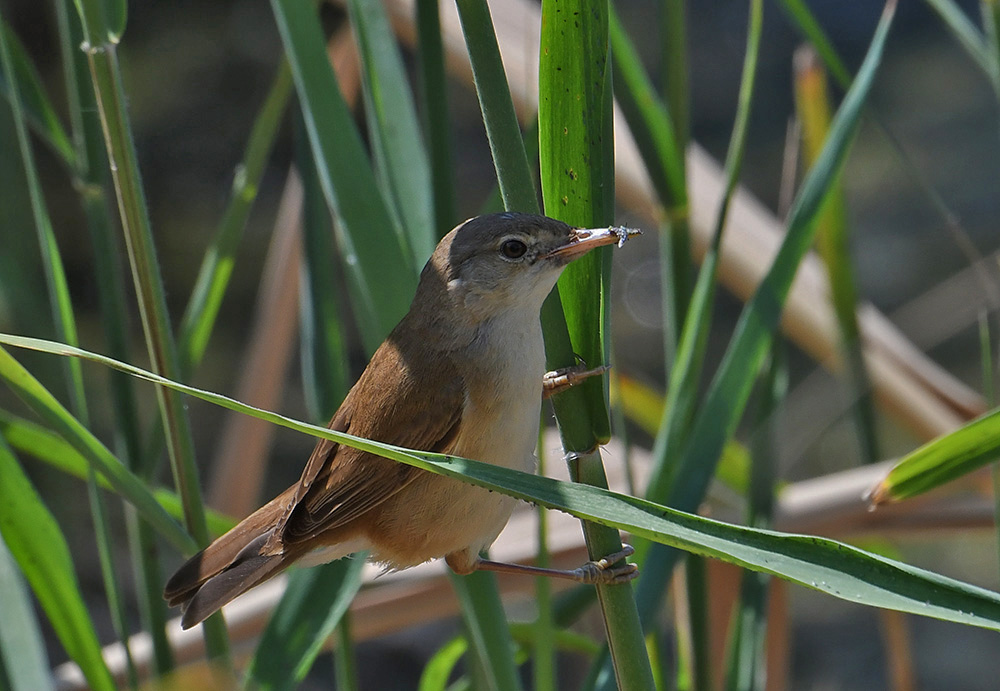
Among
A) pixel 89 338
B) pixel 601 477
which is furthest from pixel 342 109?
pixel 89 338

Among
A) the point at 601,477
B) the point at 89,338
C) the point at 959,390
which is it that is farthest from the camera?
the point at 89,338

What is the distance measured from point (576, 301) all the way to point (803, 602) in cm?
366

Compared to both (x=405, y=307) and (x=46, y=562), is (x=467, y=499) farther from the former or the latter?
(x=46, y=562)

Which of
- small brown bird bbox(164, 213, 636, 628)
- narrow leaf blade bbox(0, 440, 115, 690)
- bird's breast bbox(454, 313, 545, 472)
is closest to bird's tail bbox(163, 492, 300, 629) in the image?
small brown bird bbox(164, 213, 636, 628)

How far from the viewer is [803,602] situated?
4.20 m

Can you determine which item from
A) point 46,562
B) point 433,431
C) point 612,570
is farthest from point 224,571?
point 612,570

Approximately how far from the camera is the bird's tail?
111 cm

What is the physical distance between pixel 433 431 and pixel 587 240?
1.17 feet

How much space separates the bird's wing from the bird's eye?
156 millimetres

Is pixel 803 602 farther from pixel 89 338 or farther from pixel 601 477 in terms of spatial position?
pixel 601 477

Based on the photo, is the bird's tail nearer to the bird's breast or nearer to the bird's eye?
the bird's breast

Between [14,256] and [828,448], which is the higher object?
[828,448]

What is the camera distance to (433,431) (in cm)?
119

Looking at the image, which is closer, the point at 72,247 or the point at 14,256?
the point at 14,256
